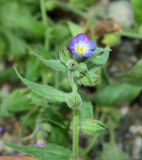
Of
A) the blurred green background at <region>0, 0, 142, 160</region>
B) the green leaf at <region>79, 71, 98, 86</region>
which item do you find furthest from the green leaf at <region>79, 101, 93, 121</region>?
the blurred green background at <region>0, 0, 142, 160</region>

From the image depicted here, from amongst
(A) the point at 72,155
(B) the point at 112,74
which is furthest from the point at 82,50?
(B) the point at 112,74

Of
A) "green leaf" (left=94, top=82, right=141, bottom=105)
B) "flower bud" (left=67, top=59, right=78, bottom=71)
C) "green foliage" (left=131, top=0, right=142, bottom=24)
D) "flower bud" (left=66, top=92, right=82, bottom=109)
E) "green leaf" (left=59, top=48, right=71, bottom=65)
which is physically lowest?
"flower bud" (left=66, top=92, right=82, bottom=109)

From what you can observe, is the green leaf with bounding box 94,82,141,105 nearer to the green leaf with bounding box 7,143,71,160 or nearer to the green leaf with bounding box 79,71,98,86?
the green leaf with bounding box 7,143,71,160

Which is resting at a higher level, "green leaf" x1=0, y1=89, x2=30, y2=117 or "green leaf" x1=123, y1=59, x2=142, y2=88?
"green leaf" x1=123, y1=59, x2=142, y2=88

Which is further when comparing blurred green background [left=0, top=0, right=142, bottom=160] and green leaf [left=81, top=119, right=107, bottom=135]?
blurred green background [left=0, top=0, right=142, bottom=160]

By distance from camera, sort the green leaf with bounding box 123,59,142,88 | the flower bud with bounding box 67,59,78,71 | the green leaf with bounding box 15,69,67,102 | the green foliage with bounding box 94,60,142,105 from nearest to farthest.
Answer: the flower bud with bounding box 67,59,78,71
the green leaf with bounding box 15,69,67,102
the green leaf with bounding box 123,59,142,88
the green foliage with bounding box 94,60,142,105

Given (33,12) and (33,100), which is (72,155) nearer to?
(33,100)

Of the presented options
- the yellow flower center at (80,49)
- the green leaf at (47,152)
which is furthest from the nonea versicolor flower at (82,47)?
the green leaf at (47,152)
